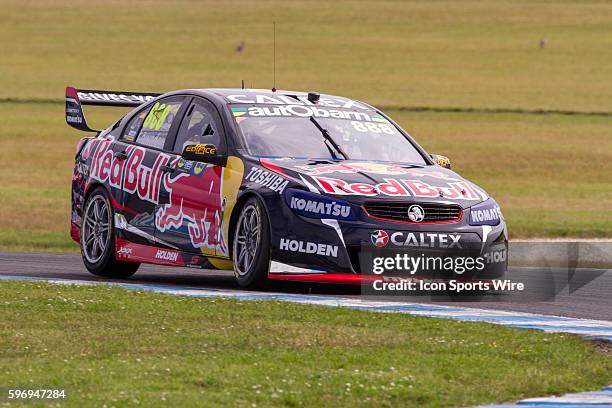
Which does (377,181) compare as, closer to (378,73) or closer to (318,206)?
(318,206)

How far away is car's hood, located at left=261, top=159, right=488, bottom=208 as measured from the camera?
38.1 feet

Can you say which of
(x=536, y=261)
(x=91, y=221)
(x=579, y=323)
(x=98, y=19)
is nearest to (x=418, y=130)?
(x=536, y=261)

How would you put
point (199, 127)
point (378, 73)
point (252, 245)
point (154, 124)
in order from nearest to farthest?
point (252, 245)
point (199, 127)
point (154, 124)
point (378, 73)

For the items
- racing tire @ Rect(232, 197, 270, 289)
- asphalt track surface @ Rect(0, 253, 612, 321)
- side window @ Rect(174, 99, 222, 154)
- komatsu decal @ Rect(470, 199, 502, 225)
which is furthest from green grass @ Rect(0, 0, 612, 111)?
racing tire @ Rect(232, 197, 270, 289)

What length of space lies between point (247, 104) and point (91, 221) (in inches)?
72.3

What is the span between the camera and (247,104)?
13.1 meters

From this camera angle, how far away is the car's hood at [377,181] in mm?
11602

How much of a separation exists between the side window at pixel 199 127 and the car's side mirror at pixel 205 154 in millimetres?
258

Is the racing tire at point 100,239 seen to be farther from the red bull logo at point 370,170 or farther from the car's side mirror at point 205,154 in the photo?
the red bull logo at point 370,170

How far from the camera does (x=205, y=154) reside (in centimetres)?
1254

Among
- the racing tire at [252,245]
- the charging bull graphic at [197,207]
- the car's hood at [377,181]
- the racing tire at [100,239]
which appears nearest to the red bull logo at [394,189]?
the car's hood at [377,181]

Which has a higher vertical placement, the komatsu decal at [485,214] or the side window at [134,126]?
the side window at [134,126]

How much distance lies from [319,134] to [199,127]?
1010mm

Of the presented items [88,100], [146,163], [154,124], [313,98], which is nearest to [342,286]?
[313,98]
